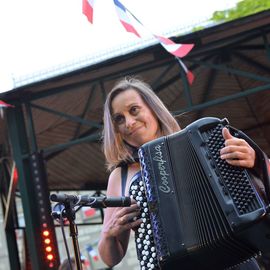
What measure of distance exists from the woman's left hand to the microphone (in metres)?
0.39

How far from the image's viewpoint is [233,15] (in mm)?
5824

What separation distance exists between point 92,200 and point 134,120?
59 cm

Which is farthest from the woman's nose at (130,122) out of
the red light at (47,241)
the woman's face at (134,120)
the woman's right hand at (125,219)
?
the red light at (47,241)

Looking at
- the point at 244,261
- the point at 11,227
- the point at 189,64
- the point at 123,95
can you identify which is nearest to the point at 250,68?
the point at 189,64

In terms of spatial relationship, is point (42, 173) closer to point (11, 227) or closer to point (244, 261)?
point (11, 227)

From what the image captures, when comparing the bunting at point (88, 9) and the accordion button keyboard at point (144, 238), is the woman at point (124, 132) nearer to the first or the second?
the accordion button keyboard at point (144, 238)

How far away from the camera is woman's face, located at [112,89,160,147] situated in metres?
2.40

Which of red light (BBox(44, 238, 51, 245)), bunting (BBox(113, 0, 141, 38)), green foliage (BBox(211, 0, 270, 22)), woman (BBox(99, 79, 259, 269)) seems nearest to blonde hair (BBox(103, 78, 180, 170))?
woman (BBox(99, 79, 259, 269))

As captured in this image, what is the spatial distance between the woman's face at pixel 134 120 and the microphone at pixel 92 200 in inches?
18.1

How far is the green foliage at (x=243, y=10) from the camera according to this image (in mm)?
5727

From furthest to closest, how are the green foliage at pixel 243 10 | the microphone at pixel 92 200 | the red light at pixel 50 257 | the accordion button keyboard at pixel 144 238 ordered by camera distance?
the red light at pixel 50 257
the green foliage at pixel 243 10
the accordion button keyboard at pixel 144 238
the microphone at pixel 92 200

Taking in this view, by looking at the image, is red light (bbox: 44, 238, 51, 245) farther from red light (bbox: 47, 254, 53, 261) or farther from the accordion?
the accordion

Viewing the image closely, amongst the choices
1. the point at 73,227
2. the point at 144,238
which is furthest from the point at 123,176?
the point at 73,227

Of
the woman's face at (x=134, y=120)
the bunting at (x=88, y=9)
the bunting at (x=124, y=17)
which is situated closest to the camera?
the woman's face at (x=134, y=120)
